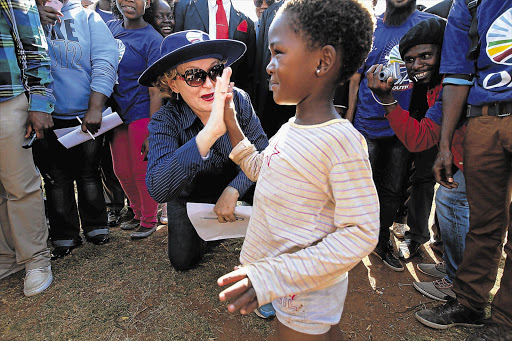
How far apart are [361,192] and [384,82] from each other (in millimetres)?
1140

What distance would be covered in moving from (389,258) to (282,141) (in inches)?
86.9

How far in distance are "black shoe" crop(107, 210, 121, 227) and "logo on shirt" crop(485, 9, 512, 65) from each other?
148 inches

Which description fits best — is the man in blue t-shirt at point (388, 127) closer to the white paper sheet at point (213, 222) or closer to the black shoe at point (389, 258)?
the black shoe at point (389, 258)

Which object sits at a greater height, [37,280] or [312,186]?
[312,186]

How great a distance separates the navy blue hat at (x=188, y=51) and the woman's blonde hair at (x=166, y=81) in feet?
0.10

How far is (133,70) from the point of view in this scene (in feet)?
10.9

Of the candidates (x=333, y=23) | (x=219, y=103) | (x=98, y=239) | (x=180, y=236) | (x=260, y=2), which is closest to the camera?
(x=333, y=23)

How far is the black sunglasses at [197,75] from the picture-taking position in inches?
80.2

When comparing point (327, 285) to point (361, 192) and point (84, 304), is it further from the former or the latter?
point (84, 304)

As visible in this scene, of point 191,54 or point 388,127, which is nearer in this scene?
point 191,54

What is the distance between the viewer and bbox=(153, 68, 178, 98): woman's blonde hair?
7.00ft

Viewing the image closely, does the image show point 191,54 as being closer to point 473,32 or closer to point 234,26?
point 473,32

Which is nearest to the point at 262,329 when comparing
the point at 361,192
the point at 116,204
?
the point at 361,192

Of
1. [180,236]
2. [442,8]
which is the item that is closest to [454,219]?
[180,236]
